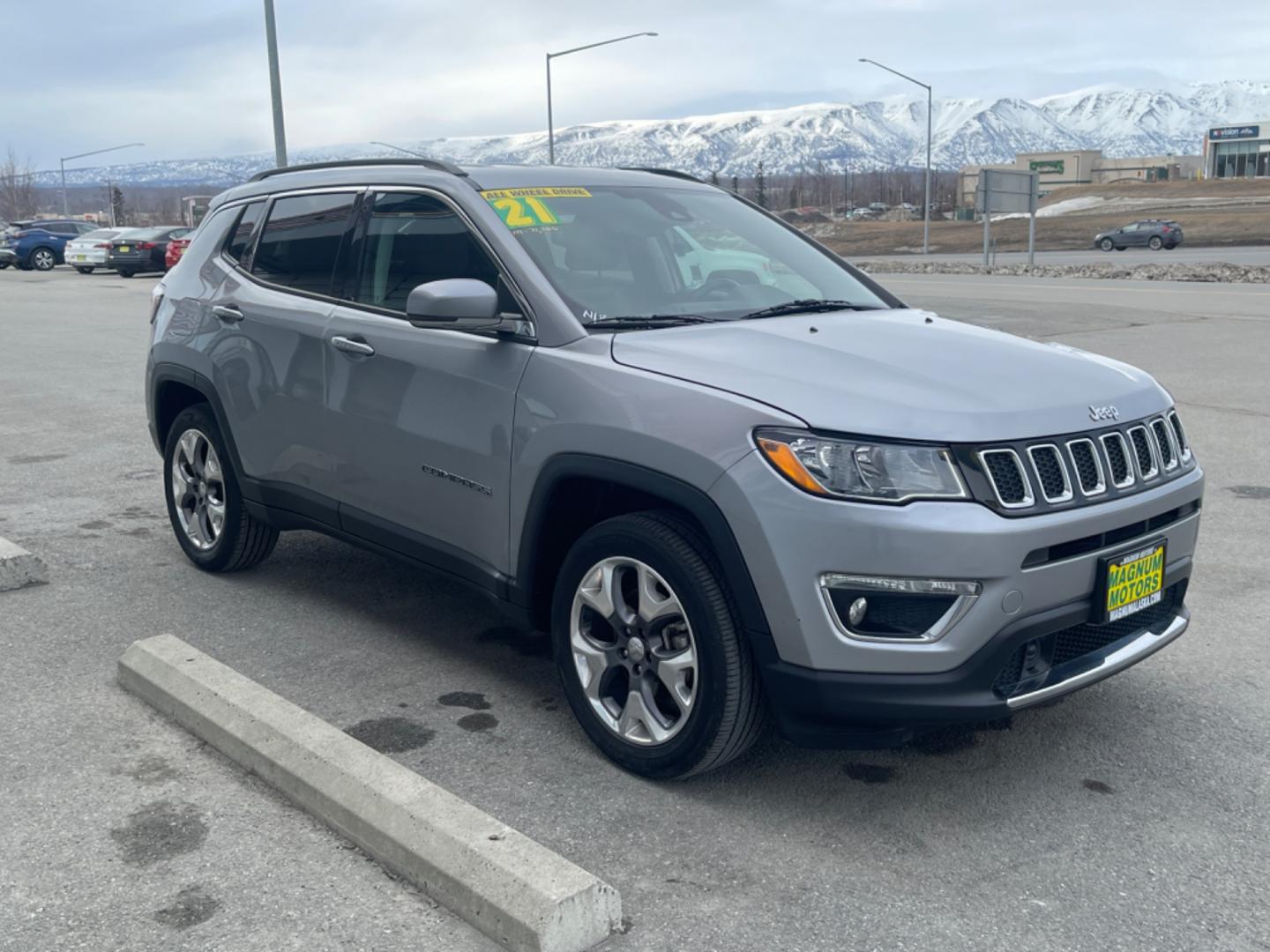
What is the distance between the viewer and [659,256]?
450cm

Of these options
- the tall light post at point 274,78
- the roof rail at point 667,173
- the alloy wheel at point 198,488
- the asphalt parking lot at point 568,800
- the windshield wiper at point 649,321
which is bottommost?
the asphalt parking lot at point 568,800

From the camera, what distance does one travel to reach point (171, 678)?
4230mm

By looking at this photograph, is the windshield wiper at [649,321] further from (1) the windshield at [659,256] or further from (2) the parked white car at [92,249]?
(2) the parked white car at [92,249]

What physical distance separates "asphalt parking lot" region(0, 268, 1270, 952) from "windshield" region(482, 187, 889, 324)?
139 centimetres

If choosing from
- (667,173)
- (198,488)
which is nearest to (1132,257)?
(667,173)

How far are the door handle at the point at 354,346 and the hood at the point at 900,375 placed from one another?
1095 mm

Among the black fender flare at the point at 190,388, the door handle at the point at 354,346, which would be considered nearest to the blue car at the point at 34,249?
the black fender flare at the point at 190,388

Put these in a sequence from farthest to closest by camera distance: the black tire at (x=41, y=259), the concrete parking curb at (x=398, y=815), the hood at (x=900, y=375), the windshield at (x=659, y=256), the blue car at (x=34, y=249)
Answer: the black tire at (x=41, y=259) < the blue car at (x=34, y=249) < the windshield at (x=659, y=256) < the hood at (x=900, y=375) < the concrete parking curb at (x=398, y=815)

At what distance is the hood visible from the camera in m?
3.32

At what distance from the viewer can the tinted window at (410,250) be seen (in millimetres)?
4367

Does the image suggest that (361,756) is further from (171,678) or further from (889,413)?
(889,413)

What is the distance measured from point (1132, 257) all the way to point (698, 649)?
1611 inches

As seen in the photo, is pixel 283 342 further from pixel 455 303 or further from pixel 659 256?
pixel 659 256

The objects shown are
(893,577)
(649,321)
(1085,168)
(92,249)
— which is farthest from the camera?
(1085,168)
